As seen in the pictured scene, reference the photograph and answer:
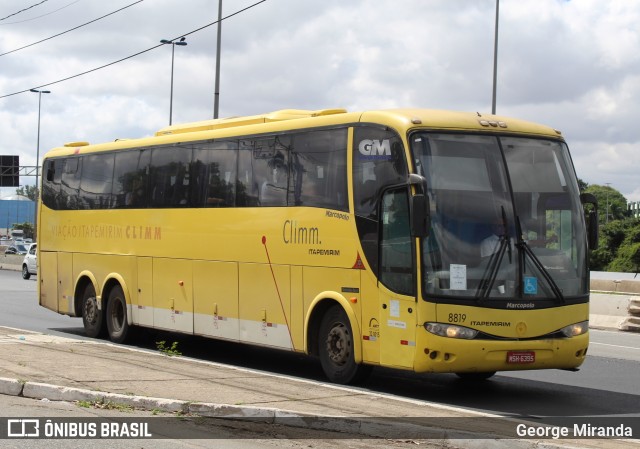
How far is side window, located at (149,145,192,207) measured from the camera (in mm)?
17750

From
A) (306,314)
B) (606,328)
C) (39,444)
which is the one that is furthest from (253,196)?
(606,328)

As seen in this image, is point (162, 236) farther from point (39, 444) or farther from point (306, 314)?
point (39, 444)

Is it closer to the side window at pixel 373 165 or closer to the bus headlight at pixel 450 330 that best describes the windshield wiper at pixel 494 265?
the bus headlight at pixel 450 330

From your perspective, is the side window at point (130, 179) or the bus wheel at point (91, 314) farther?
the bus wheel at point (91, 314)

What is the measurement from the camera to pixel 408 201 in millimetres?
12859

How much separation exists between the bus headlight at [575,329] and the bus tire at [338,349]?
2.59 m

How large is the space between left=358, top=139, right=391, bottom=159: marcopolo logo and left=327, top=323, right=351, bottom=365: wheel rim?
231 cm

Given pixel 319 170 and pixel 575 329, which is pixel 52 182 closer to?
pixel 319 170

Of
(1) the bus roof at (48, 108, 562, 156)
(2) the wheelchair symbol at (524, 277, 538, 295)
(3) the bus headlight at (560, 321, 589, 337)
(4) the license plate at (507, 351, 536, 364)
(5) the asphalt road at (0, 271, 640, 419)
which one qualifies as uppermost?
(1) the bus roof at (48, 108, 562, 156)

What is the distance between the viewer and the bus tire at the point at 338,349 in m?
13.8

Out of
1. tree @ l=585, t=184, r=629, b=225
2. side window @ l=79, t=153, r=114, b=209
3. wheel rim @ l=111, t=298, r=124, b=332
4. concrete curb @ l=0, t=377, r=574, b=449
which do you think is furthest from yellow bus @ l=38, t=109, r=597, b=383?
tree @ l=585, t=184, r=629, b=225

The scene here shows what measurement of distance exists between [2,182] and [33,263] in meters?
24.8

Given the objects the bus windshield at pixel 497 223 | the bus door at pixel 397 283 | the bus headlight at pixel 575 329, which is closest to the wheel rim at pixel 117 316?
the bus door at pixel 397 283

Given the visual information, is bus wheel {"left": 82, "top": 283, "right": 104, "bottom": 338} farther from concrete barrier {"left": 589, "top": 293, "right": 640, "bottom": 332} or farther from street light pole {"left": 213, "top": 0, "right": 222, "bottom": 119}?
street light pole {"left": 213, "top": 0, "right": 222, "bottom": 119}
